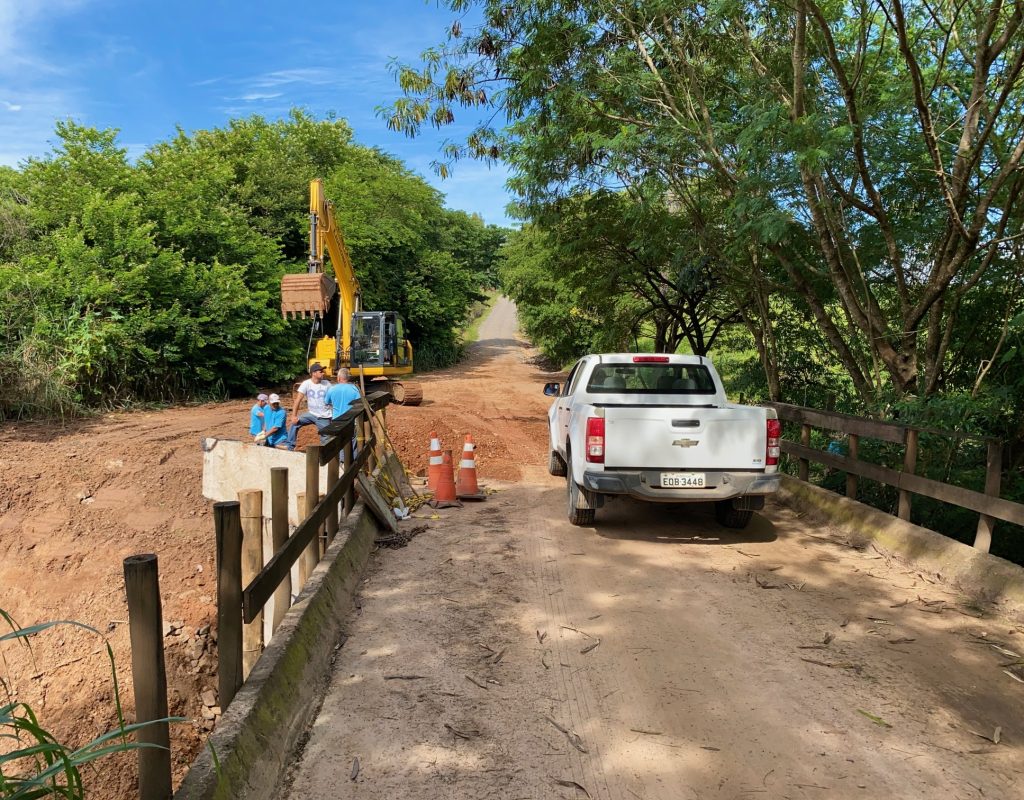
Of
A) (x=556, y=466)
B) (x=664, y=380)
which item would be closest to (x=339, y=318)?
(x=556, y=466)

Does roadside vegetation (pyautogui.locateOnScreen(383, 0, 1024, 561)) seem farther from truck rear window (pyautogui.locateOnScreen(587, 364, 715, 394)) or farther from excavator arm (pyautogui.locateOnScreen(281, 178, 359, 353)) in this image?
excavator arm (pyautogui.locateOnScreen(281, 178, 359, 353))

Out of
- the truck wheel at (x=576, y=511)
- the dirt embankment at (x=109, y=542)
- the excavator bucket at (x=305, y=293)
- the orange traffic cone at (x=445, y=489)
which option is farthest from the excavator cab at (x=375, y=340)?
the truck wheel at (x=576, y=511)

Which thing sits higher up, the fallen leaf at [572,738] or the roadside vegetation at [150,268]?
the roadside vegetation at [150,268]

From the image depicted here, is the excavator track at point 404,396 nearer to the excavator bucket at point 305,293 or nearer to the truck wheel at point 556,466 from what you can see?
the excavator bucket at point 305,293

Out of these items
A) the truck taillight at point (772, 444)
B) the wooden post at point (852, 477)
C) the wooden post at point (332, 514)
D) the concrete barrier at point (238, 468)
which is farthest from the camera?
the concrete barrier at point (238, 468)

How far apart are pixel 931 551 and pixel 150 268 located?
1796cm

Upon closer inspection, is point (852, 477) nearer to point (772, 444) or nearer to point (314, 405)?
point (772, 444)

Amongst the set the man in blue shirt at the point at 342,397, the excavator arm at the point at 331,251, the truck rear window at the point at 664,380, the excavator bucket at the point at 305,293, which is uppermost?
the excavator arm at the point at 331,251

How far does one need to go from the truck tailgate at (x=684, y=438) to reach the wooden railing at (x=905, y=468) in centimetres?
130

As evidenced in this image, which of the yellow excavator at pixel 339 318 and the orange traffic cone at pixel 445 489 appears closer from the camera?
the orange traffic cone at pixel 445 489

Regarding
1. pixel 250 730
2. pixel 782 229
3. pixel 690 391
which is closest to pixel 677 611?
pixel 250 730

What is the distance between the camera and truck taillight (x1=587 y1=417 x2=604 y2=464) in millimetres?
6645

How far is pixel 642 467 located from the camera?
6695 mm

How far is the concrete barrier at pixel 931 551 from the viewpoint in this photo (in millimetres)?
5121
